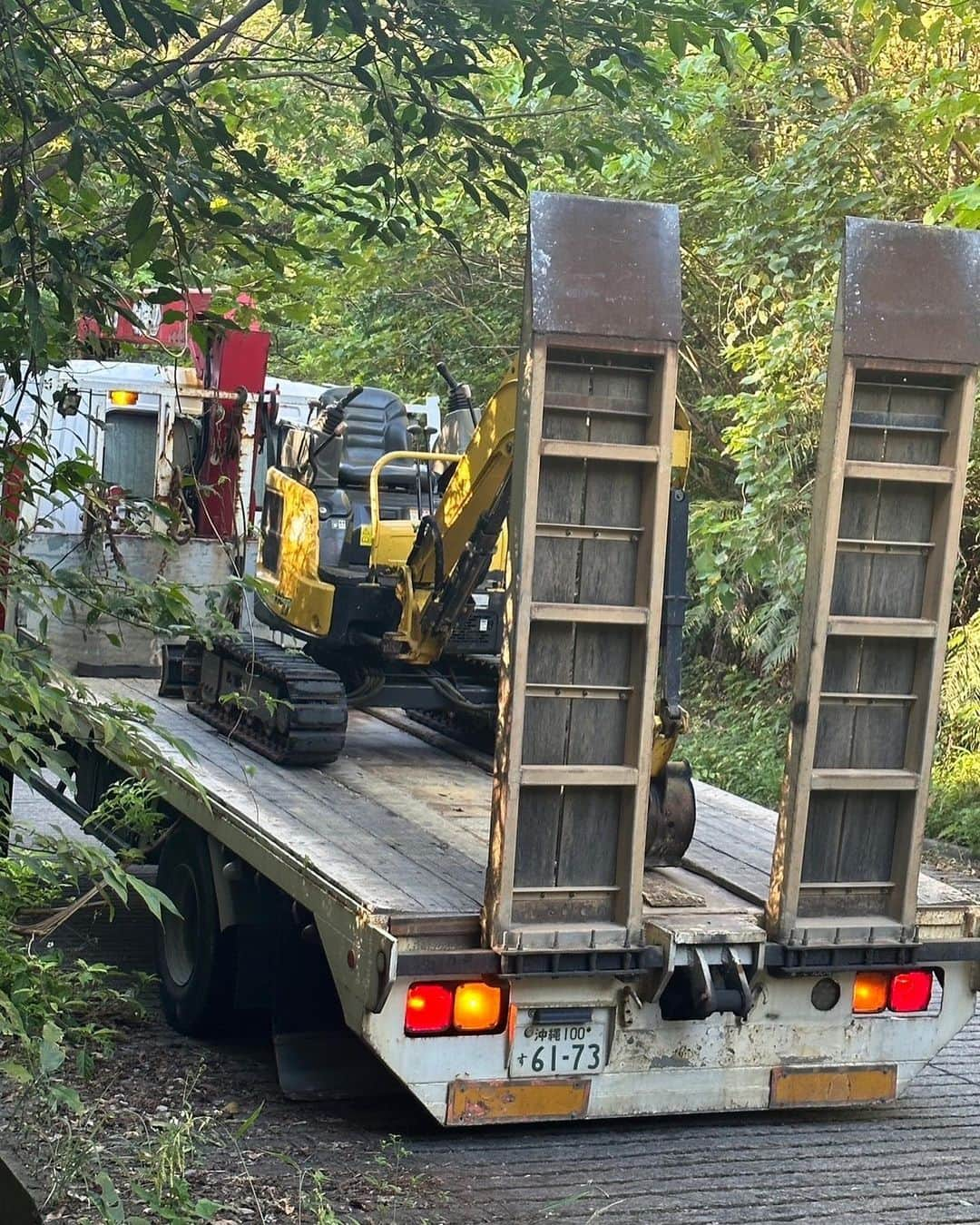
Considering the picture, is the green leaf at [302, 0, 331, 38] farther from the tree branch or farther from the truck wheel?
the truck wheel

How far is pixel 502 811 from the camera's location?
5.99 meters

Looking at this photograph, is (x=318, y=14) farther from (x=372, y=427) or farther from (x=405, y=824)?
(x=372, y=427)

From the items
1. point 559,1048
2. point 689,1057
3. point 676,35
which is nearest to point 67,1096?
point 559,1048

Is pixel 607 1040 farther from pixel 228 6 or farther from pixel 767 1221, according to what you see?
pixel 228 6

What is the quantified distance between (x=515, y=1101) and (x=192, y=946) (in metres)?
2.19

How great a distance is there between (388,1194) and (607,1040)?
0.95 m

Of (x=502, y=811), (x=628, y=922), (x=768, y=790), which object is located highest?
(x=502, y=811)

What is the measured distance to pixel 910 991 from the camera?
6777 mm

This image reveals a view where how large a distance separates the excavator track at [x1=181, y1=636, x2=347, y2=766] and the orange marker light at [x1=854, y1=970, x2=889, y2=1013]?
2.69 m

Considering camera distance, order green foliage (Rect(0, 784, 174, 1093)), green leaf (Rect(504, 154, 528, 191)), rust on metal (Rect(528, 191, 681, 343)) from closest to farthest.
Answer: green foliage (Rect(0, 784, 174, 1093)), green leaf (Rect(504, 154, 528, 191)), rust on metal (Rect(528, 191, 681, 343))

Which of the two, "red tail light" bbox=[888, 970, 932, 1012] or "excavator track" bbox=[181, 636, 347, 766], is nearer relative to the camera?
"red tail light" bbox=[888, 970, 932, 1012]

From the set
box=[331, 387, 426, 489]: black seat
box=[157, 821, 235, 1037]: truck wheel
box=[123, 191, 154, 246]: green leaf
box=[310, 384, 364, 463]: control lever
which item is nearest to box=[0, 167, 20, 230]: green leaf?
box=[123, 191, 154, 246]: green leaf

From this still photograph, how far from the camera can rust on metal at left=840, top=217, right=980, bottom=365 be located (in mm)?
5977

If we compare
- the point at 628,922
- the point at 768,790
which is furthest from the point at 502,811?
the point at 768,790
